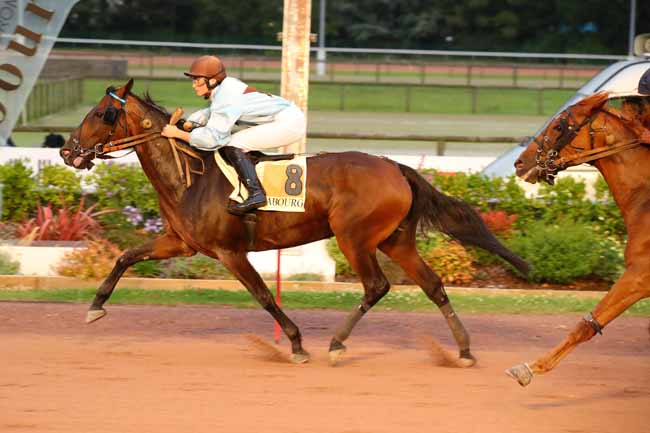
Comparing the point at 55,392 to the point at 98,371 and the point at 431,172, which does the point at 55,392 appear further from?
the point at 431,172

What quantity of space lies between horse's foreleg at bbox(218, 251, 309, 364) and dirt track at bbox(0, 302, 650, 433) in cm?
18

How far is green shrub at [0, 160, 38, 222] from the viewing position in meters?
11.8

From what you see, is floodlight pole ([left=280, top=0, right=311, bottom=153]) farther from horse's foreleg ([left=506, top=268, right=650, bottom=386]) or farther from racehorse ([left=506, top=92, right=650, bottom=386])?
horse's foreleg ([left=506, top=268, right=650, bottom=386])

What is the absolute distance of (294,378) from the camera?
7.38 meters

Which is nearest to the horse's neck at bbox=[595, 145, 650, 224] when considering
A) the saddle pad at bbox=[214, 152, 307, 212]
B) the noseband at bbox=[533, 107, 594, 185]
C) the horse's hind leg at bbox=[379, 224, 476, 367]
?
the noseband at bbox=[533, 107, 594, 185]

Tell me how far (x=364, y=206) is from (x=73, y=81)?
1464 cm

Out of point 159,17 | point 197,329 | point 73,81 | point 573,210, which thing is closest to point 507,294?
point 573,210

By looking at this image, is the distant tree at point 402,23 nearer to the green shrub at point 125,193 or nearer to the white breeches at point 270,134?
the green shrub at point 125,193

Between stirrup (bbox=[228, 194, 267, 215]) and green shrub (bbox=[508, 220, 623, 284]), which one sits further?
green shrub (bbox=[508, 220, 623, 284])

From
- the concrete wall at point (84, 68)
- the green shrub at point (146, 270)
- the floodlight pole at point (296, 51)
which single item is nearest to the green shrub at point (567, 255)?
the floodlight pole at point (296, 51)

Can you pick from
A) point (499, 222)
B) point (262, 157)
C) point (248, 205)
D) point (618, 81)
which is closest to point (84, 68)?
point (618, 81)

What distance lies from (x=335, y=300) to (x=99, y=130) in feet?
10.5

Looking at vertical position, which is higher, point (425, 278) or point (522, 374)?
point (425, 278)

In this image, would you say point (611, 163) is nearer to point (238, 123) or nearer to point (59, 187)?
point (238, 123)
